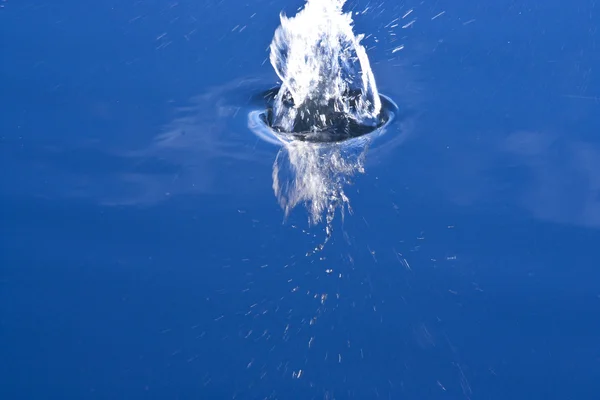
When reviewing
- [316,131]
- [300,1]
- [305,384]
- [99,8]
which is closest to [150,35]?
[99,8]

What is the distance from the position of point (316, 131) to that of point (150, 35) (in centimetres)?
81

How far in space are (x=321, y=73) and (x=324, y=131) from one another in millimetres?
270

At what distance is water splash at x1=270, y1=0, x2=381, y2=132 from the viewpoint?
114 inches

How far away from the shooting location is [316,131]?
2.87 m

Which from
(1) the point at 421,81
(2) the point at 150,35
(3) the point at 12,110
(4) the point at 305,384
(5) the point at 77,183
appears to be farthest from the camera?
(2) the point at 150,35

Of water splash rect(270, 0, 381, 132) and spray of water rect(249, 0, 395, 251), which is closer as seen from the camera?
spray of water rect(249, 0, 395, 251)

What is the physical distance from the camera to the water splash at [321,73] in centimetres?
291

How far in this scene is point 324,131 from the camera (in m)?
2.87

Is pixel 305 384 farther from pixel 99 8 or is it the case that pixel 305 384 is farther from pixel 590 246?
pixel 99 8

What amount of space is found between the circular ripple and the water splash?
1 centimetres

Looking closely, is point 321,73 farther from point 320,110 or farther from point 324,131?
point 324,131

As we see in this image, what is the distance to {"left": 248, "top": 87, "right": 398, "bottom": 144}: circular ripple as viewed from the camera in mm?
2822

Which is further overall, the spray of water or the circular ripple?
the circular ripple

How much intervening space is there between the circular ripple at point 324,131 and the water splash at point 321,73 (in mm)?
10
